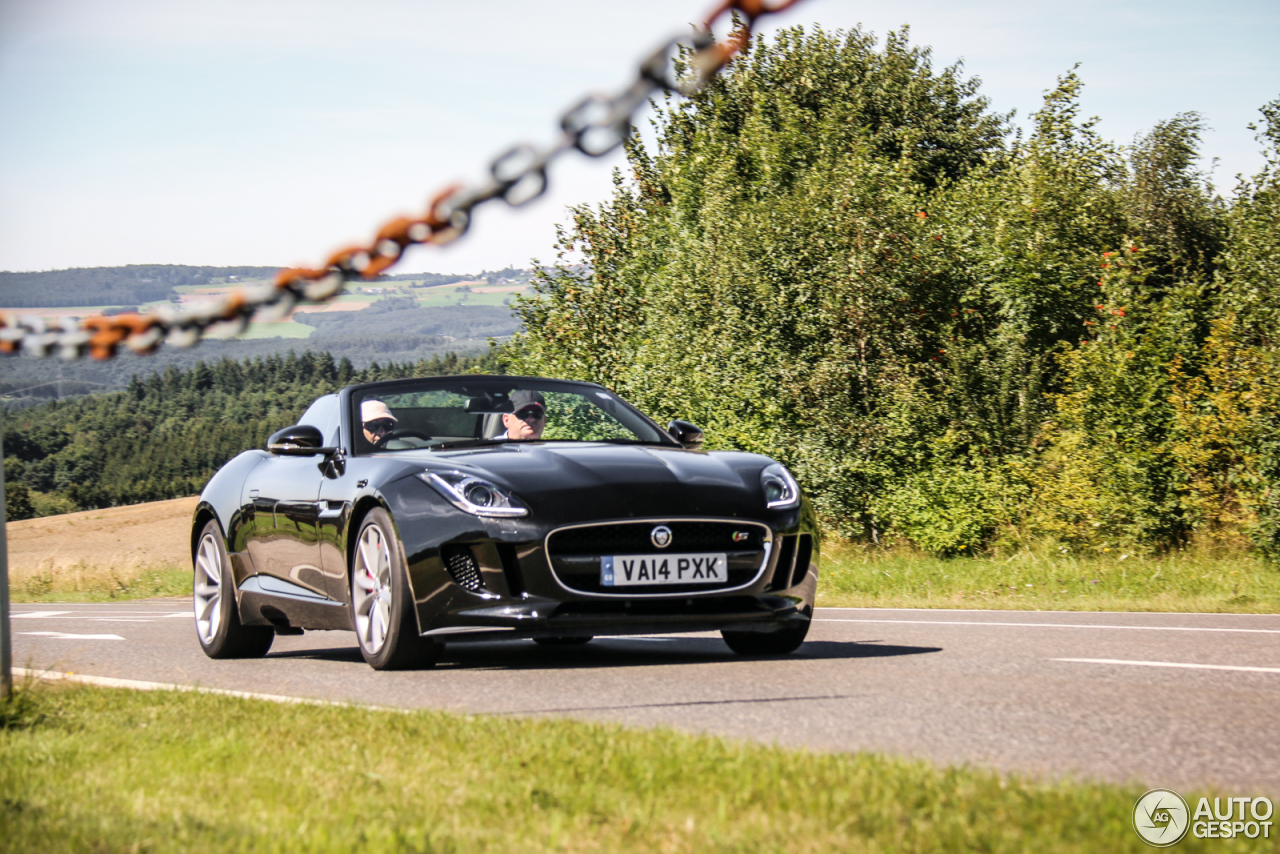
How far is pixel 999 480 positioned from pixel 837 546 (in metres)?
3.45

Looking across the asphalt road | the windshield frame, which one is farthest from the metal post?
the windshield frame

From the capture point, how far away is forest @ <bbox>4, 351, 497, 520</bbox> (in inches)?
4067

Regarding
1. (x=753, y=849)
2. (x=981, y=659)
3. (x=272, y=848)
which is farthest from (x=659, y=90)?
(x=981, y=659)

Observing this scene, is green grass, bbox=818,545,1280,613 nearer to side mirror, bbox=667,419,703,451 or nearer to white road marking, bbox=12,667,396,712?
side mirror, bbox=667,419,703,451

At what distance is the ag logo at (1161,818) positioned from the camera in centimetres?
328

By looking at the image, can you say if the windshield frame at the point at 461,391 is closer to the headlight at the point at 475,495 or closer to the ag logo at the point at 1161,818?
the headlight at the point at 475,495

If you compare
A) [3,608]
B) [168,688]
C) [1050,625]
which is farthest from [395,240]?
[1050,625]

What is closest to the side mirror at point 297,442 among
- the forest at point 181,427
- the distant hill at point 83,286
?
the distant hill at point 83,286

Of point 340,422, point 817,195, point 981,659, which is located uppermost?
point 817,195

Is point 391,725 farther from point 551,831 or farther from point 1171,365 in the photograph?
point 1171,365

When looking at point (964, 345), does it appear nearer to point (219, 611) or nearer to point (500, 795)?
point (219, 611)

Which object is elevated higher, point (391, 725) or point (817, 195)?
point (817, 195)

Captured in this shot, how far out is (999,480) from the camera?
24.3m
